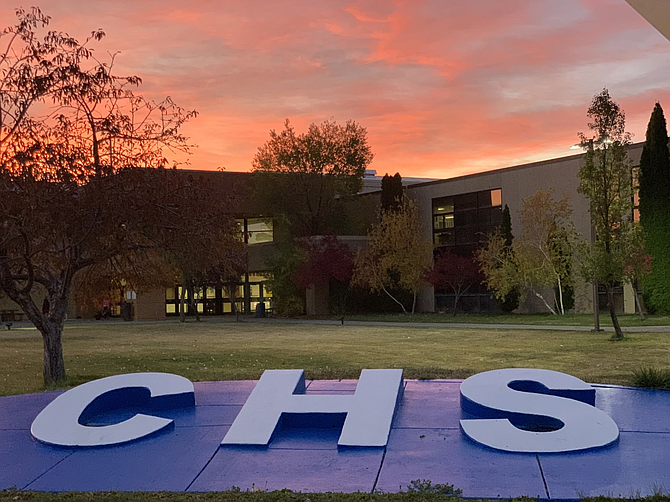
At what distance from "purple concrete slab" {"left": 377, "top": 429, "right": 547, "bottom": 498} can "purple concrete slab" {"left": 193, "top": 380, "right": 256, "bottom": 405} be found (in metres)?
3.15

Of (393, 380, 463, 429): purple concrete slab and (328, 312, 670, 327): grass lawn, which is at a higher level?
(393, 380, 463, 429): purple concrete slab

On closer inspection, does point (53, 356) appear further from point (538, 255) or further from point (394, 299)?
point (394, 299)

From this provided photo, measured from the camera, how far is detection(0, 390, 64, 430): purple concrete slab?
10.1 meters

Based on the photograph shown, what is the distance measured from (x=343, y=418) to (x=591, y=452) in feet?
9.19

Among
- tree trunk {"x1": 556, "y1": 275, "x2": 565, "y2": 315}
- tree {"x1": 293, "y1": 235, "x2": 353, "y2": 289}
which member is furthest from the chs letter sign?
tree {"x1": 293, "y1": 235, "x2": 353, "y2": 289}

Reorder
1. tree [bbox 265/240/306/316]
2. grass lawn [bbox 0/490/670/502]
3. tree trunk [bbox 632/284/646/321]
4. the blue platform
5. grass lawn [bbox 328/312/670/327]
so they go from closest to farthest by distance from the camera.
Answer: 1. grass lawn [bbox 0/490/670/502]
2. the blue platform
3. grass lawn [bbox 328/312/670/327]
4. tree trunk [bbox 632/284/646/321]
5. tree [bbox 265/240/306/316]

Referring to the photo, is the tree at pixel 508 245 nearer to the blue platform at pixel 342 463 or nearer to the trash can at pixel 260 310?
the trash can at pixel 260 310

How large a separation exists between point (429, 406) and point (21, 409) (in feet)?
18.2

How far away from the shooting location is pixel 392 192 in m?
50.8

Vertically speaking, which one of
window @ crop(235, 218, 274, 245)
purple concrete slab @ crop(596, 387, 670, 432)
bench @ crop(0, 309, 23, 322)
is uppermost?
window @ crop(235, 218, 274, 245)

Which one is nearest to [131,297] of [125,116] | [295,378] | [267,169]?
[267,169]

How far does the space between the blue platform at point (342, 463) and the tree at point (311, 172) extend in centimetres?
4693

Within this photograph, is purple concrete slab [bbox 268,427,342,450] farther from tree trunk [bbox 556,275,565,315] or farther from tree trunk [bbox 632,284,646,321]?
tree trunk [bbox 556,275,565,315]

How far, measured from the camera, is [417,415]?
10133 millimetres
